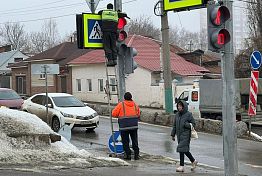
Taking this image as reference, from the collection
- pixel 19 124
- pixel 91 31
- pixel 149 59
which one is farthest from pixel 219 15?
pixel 149 59

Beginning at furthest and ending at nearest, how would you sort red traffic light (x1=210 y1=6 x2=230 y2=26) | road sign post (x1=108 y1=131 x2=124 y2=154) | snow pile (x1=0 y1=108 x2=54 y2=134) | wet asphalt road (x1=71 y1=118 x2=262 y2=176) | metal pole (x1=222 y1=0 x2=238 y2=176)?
wet asphalt road (x1=71 y1=118 x2=262 y2=176)
road sign post (x1=108 y1=131 x2=124 y2=154)
snow pile (x1=0 y1=108 x2=54 y2=134)
metal pole (x1=222 y1=0 x2=238 y2=176)
red traffic light (x1=210 y1=6 x2=230 y2=26)

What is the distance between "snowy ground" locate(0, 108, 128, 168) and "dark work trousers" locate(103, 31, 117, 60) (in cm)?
237

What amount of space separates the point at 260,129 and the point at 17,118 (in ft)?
45.9

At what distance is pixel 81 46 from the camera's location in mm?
11766

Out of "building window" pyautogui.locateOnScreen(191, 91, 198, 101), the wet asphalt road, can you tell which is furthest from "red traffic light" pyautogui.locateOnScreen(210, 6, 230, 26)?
"building window" pyautogui.locateOnScreen(191, 91, 198, 101)

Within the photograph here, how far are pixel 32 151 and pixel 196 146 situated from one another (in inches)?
282

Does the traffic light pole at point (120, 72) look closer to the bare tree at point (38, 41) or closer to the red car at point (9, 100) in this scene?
the red car at point (9, 100)

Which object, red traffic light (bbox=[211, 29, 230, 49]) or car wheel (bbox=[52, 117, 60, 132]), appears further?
car wheel (bbox=[52, 117, 60, 132])

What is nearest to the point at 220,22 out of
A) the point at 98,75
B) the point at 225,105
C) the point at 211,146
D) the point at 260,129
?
the point at 225,105

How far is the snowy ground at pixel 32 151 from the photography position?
1030 cm

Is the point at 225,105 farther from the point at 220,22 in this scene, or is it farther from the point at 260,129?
the point at 260,129

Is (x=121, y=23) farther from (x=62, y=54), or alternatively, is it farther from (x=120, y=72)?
(x=62, y=54)

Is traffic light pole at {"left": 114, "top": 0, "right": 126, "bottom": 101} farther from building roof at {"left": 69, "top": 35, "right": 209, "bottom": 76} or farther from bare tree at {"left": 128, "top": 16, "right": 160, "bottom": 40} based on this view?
bare tree at {"left": 128, "top": 16, "right": 160, "bottom": 40}

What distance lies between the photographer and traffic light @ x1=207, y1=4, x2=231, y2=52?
324 inches
